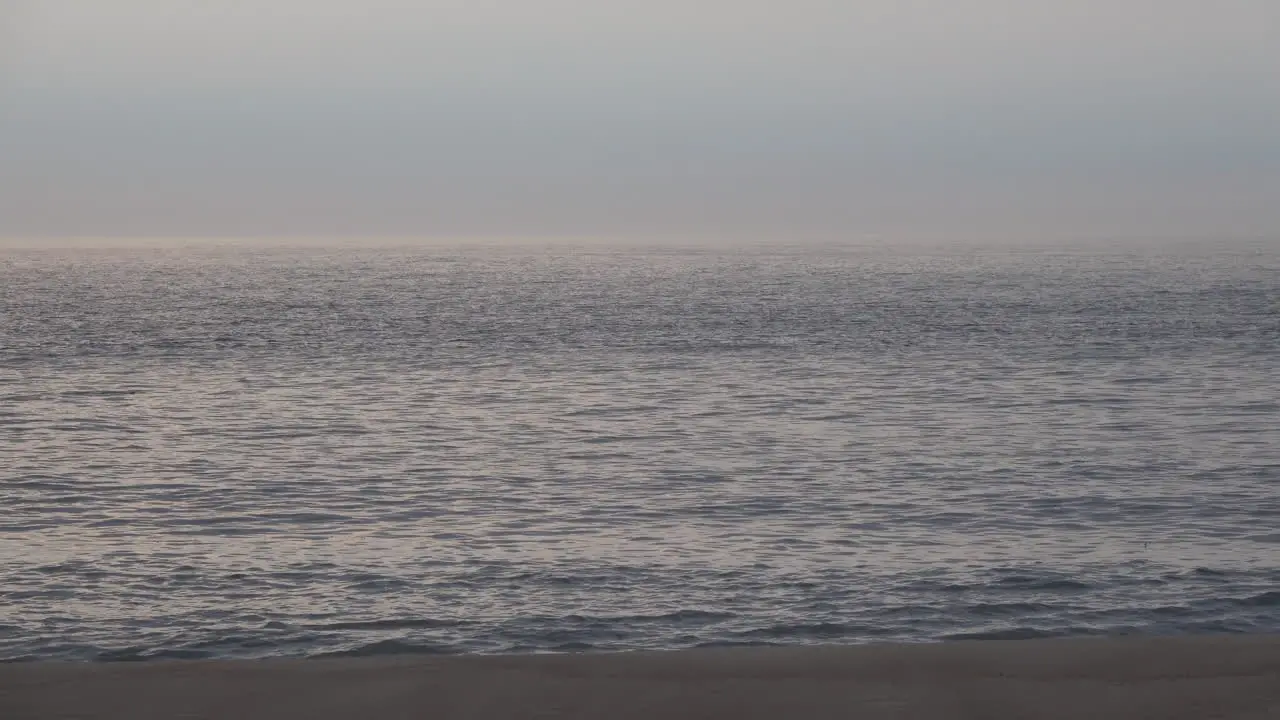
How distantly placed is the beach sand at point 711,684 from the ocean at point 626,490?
141 cm

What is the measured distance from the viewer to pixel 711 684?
974cm

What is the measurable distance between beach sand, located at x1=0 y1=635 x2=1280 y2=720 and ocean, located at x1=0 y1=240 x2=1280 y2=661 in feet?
4.63

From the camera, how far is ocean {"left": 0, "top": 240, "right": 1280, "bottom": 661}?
12766 mm

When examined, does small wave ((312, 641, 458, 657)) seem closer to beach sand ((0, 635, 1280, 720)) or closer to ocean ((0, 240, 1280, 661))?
ocean ((0, 240, 1280, 661))

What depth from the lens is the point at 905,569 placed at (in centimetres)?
1470

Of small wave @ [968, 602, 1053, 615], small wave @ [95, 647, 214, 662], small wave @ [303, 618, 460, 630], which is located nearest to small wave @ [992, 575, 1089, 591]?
small wave @ [968, 602, 1053, 615]

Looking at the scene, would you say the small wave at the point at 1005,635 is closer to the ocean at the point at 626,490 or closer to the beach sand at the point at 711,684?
the ocean at the point at 626,490

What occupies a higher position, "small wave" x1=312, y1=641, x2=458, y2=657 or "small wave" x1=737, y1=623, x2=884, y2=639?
"small wave" x1=737, y1=623, x2=884, y2=639

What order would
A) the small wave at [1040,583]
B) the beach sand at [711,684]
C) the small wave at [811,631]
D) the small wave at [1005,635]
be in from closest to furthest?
1. the beach sand at [711,684]
2. the small wave at [1005,635]
3. the small wave at [811,631]
4. the small wave at [1040,583]

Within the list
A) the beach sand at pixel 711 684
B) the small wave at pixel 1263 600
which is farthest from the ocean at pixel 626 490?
the beach sand at pixel 711 684

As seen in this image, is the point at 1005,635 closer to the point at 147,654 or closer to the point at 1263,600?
the point at 1263,600

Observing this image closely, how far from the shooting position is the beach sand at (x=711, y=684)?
30.1 ft

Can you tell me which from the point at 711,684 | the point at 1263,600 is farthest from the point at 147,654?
the point at 1263,600

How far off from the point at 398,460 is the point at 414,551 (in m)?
7.60
